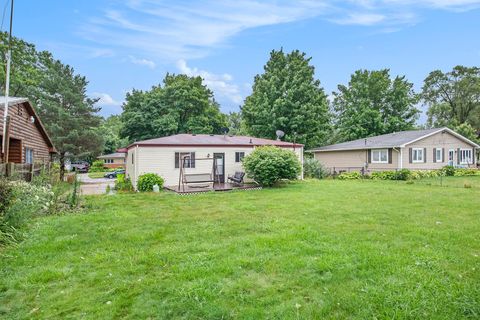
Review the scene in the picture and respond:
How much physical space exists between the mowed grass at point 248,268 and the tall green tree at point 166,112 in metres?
25.6

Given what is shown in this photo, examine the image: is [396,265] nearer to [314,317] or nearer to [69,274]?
[314,317]

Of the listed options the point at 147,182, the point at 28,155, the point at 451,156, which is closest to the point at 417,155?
the point at 451,156

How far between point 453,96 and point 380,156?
2711 centimetres

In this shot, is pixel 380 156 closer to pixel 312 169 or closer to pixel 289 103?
pixel 312 169

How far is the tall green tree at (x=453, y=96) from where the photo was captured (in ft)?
129

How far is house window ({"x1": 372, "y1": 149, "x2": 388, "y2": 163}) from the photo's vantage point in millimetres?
22875

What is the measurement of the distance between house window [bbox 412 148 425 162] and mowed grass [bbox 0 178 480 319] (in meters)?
16.6

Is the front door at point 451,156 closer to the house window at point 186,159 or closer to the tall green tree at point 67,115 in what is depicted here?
the house window at point 186,159

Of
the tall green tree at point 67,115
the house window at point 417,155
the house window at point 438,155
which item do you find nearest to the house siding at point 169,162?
the tall green tree at point 67,115

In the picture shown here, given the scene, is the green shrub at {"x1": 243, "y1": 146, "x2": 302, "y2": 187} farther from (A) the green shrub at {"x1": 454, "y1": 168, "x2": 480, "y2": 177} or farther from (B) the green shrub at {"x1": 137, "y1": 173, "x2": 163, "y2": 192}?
(A) the green shrub at {"x1": 454, "y1": 168, "x2": 480, "y2": 177}

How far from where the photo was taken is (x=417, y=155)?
22797 mm

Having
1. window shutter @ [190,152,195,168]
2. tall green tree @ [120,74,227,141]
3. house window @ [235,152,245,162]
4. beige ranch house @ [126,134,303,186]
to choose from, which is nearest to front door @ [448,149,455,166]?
beige ranch house @ [126,134,303,186]

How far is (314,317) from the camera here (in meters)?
2.93

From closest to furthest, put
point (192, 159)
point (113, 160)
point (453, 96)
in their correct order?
point (192, 159), point (453, 96), point (113, 160)
